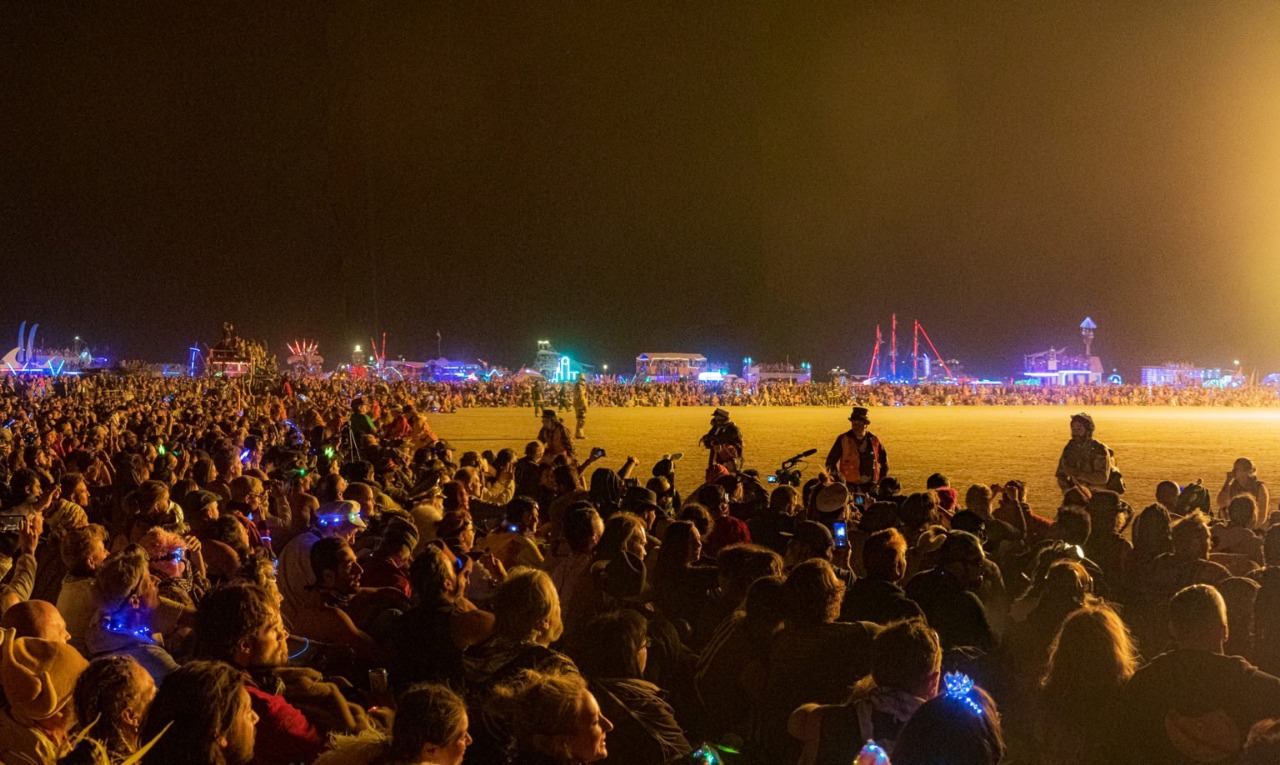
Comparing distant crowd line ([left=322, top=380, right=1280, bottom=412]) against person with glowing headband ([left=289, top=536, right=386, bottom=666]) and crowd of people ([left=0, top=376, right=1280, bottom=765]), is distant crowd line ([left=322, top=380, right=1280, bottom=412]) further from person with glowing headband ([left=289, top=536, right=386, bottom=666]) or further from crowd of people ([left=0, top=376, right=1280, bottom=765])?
person with glowing headband ([left=289, top=536, right=386, bottom=666])

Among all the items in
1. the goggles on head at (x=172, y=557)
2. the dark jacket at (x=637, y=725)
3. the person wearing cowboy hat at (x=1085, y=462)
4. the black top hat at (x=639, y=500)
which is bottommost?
the dark jacket at (x=637, y=725)

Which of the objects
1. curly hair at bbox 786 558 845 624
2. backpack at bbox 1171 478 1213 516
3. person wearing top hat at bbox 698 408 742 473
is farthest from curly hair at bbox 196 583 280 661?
person wearing top hat at bbox 698 408 742 473

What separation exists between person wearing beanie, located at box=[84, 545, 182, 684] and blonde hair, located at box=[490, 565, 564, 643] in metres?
1.25

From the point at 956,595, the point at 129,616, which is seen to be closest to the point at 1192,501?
the point at 956,595

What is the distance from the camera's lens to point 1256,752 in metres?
2.75

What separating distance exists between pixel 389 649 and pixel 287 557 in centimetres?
118

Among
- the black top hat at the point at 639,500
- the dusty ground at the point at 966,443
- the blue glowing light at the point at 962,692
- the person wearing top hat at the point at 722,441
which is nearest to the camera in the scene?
the blue glowing light at the point at 962,692

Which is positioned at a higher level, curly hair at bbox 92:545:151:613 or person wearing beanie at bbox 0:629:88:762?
curly hair at bbox 92:545:151:613

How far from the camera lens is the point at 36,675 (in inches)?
115

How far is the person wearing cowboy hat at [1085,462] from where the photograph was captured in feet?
31.0

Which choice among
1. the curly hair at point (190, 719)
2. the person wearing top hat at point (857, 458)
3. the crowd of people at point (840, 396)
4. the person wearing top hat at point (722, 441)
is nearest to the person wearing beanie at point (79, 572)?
the curly hair at point (190, 719)

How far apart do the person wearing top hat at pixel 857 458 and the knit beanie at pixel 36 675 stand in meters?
7.61

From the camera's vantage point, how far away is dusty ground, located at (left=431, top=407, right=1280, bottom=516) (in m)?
16.5

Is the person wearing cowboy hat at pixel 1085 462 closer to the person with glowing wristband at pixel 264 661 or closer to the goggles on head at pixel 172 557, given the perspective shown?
the goggles on head at pixel 172 557
